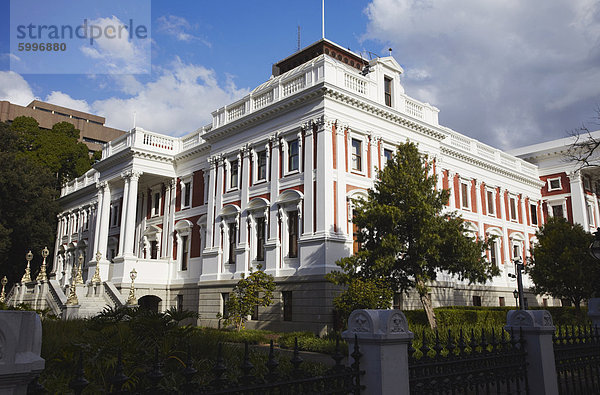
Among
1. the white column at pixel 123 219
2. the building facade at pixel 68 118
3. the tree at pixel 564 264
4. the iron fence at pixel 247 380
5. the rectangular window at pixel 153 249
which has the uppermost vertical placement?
the building facade at pixel 68 118

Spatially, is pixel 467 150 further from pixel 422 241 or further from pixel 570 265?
pixel 422 241

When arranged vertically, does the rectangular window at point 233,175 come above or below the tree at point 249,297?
above

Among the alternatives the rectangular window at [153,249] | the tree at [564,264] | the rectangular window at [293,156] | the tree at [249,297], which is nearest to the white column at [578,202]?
the tree at [564,264]

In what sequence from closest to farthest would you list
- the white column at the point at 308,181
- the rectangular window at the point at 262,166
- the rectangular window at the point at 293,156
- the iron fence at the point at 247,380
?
the iron fence at the point at 247,380 < the white column at the point at 308,181 < the rectangular window at the point at 293,156 < the rectangular window at the point at 262,166

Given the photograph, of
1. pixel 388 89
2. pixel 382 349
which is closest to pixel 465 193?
pixel 388 89

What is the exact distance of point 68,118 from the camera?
85.2 meters

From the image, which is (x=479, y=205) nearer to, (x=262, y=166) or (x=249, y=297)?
(x=262, y=166)

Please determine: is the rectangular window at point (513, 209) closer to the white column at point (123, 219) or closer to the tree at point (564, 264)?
the tree at point (564, 264)

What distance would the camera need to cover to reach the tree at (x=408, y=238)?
1997 cm

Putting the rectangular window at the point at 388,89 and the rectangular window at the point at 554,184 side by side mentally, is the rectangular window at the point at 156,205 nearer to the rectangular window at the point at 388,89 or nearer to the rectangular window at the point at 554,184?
the rectangular window at the point at 388,89

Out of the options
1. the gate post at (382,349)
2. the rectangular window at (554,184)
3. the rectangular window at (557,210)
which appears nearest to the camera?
the gate post at (382,349)

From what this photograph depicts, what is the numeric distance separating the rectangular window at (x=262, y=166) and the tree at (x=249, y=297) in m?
5.73

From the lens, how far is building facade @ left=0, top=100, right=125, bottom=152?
3076 inches

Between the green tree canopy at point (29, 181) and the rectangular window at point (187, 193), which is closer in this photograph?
the rectangular window at point (187, 193)
